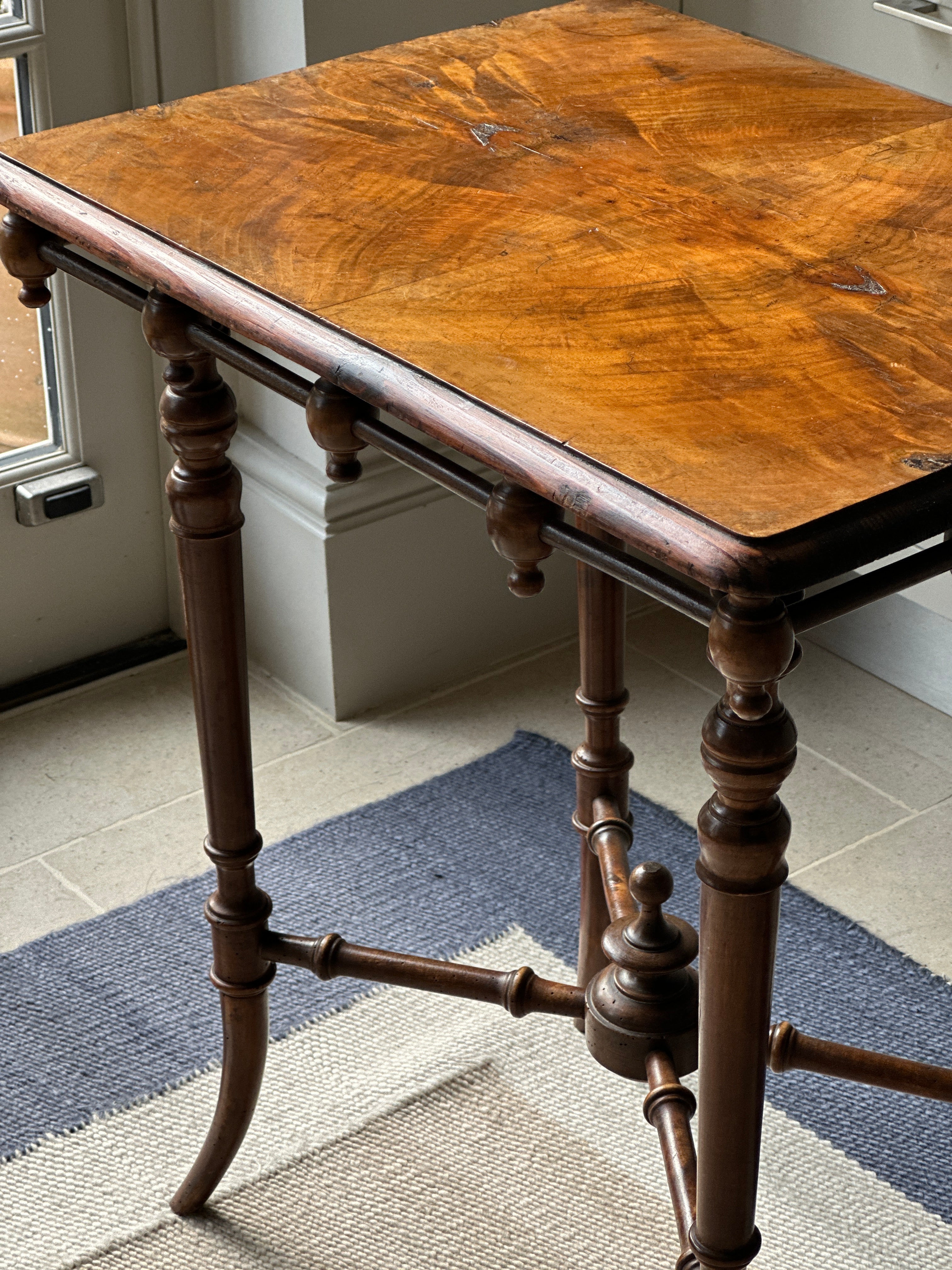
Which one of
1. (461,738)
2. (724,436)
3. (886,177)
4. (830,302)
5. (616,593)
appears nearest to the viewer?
(724,436)

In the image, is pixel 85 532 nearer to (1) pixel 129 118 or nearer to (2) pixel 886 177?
(1) pixel 129 118

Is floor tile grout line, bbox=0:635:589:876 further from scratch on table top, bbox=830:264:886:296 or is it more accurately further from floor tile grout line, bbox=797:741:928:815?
scratch on table top, bbox=830:264:886:296

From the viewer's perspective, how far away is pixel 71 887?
187 cm

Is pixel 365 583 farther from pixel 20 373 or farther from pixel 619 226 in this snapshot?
pixel 619 226

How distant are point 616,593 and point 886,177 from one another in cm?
42

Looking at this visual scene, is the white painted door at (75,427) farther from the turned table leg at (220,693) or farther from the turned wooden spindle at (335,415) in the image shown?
the turned wooden spindle at (335,415)

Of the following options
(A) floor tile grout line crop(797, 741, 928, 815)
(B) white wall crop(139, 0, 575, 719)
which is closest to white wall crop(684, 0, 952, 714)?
(A) floor tile grout line crop(797, 741, 928, 815)

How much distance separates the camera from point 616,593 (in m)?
1.39

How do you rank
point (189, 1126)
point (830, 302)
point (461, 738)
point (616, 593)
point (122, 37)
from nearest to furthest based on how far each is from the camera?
point (830, 302) < point (616, 593) < point (189, 1126) < point (122, 37) < point (461, 738)

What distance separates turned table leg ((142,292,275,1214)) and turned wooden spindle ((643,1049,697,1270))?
1.08 ft

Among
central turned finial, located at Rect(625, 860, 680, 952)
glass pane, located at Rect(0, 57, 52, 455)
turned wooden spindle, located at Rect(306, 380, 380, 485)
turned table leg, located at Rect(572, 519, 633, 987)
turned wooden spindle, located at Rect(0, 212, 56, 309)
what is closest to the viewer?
turned wooden spindle, located at Rect(306, 380, 380, 485)

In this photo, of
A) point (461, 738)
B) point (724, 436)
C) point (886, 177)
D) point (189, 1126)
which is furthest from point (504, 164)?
point (461, 738)

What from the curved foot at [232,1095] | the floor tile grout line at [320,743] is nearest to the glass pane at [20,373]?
the floor tile grout line at [320,743]

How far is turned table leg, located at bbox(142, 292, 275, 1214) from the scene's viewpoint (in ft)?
3.92
